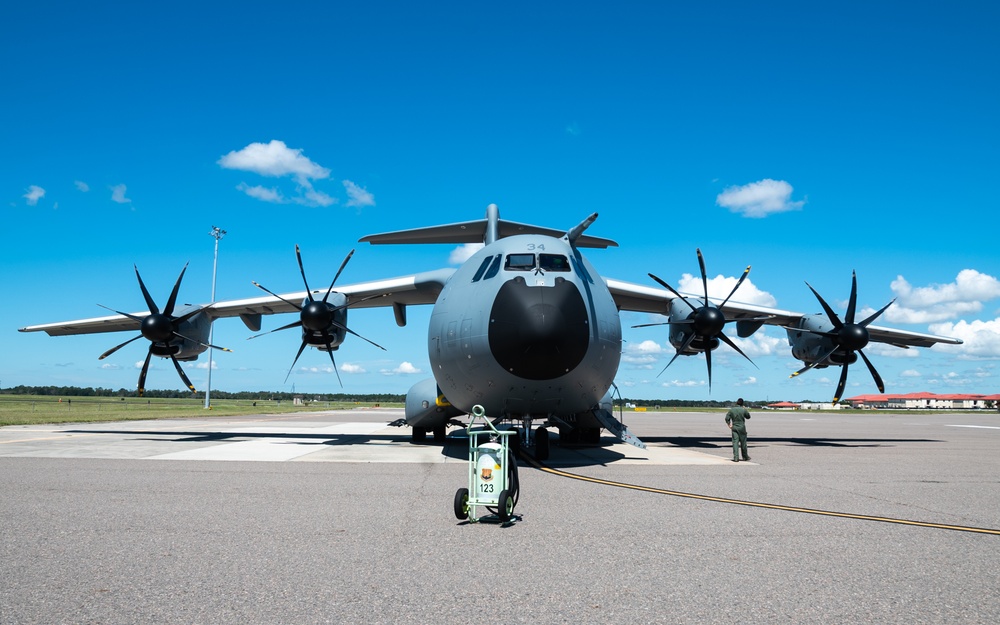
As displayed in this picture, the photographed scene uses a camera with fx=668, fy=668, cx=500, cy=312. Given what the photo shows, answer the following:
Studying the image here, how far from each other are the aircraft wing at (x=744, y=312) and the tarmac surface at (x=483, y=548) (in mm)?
7837

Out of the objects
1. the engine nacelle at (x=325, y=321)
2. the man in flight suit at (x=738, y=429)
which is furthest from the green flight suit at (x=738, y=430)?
the engine nacelle at (x=325, y=321)

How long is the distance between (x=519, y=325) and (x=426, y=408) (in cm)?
741

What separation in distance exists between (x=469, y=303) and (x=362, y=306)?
30.1 feet

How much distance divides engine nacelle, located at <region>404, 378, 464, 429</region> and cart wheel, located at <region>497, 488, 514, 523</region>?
990 cm

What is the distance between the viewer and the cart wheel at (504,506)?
676 cm

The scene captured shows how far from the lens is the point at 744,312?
65.3 feet

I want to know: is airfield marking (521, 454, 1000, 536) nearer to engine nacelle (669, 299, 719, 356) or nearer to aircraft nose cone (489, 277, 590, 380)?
aircraft nose cone (489, 277, 590, 380)

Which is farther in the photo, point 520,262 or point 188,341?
point 188,341

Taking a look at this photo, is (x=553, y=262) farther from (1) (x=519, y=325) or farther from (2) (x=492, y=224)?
(2) (x=492, y=224)

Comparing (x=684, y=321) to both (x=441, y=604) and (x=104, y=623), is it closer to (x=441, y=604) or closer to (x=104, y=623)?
(x=441, y=604)

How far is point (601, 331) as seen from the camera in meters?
11.7

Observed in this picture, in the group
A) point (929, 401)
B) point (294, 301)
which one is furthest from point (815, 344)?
point (929, 401)

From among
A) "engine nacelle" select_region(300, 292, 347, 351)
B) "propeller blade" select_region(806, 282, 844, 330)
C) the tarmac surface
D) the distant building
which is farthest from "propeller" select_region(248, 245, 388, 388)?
the distant building

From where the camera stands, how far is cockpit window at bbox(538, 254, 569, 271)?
1186cm
